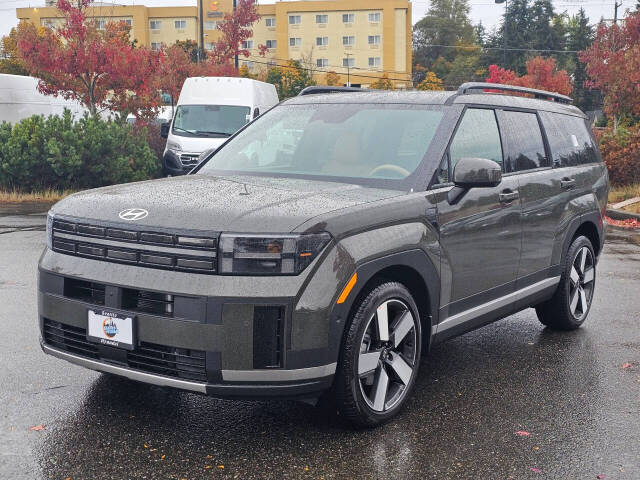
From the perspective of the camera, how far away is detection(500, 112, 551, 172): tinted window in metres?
5.88

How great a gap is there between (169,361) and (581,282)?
161 inches

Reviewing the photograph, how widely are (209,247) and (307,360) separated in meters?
0.72

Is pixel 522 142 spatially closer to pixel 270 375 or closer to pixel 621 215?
pixel 270 375

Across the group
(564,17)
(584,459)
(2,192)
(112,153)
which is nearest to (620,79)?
(112,153)

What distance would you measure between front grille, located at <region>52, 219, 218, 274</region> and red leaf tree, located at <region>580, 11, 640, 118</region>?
Answer: 22.9 m

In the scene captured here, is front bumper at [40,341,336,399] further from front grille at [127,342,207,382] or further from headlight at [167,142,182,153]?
headlight at [167,142,182,153]

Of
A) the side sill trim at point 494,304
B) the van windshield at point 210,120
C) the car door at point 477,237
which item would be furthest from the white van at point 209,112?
the car door at point 477,237

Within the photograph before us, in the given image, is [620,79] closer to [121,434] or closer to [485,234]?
[485,234]

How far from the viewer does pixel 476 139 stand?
5.52 meters

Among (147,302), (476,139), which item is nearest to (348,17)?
(476,139)

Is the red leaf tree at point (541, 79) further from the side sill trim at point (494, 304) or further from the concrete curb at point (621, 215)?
the side sill trim at point (494, 304)

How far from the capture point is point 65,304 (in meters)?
4.33

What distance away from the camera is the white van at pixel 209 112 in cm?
1897

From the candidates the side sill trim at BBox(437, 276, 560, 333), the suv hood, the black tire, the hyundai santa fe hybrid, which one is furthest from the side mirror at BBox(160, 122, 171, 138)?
the suv hood
